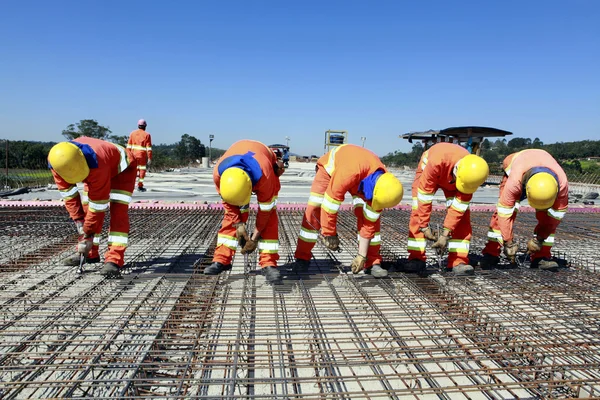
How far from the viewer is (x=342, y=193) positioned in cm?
342

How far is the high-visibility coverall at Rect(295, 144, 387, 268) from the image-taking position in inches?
135

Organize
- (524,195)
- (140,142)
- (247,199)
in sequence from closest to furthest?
1. (247,199)
2. (524,195)
3. (140,142)

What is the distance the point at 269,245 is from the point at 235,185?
2.79 feet

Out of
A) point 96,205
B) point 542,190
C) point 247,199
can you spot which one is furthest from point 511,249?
point 96,205

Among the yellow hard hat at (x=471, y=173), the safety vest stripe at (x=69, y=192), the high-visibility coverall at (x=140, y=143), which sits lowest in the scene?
the safety vest stripe at (x=69, y=192)

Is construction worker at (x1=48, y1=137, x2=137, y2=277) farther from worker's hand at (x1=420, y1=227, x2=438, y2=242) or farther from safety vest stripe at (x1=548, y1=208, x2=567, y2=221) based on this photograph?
safety vest stripe at (x1=548, y1=208, x2=567, y2=221)

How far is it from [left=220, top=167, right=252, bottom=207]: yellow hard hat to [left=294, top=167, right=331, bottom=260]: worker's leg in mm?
826

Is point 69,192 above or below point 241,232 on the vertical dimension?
above

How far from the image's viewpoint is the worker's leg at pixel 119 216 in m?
3.55

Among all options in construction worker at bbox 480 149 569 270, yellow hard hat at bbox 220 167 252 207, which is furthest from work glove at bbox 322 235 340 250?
construction worker at bbox 480 149 569 270

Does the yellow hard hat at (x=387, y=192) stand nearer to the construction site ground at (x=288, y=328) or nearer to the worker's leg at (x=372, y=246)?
the worker's leg at (x=372, y=246)

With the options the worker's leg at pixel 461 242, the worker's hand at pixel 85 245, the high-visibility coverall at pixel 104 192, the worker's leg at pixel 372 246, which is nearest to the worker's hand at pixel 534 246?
the worker's leg at pixel 461 242

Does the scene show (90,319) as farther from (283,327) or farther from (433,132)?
(433,132)

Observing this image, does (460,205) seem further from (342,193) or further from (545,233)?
(342,193)
